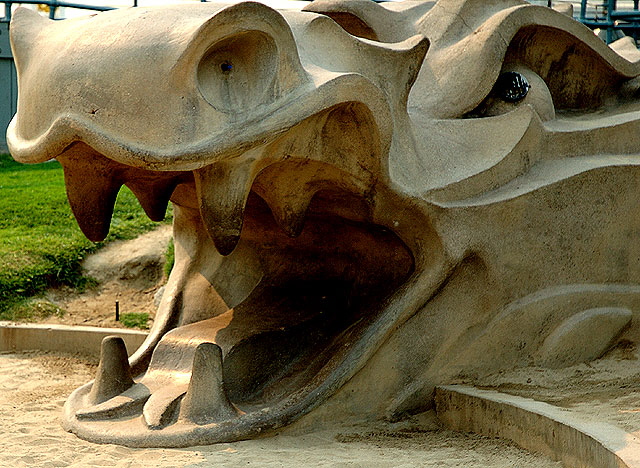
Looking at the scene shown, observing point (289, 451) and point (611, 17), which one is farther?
point (611, 17)

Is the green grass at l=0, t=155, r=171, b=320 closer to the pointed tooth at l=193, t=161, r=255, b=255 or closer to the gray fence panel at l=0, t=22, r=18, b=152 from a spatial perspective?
the pointed tooth at l=193, t=161, r=255, b=255

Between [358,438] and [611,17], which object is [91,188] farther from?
[611,17]

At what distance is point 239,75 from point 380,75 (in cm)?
69

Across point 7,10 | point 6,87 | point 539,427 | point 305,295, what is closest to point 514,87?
point 305,295

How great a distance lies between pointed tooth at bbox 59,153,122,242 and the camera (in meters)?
3.72

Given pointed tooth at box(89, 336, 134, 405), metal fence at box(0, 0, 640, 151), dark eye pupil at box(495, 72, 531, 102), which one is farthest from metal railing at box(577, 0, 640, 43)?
pointed tooth at box(89, 336, 134, 405)

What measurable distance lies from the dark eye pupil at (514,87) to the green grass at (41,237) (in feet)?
10.9

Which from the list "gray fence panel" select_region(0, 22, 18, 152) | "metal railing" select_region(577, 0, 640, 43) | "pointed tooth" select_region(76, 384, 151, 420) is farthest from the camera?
"gray fence panel" select_region(0, 22, 18, 152)

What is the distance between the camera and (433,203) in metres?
4.04

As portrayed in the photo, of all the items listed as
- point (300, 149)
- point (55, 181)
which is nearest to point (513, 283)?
point (300, 149)

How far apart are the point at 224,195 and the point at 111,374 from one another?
3.45 ft

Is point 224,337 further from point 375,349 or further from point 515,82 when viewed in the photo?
point 515,82

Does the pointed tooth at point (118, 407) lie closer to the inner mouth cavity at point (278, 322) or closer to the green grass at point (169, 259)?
the inner mouth cavity at point (278, 322)

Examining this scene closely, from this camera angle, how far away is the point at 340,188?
397cm
